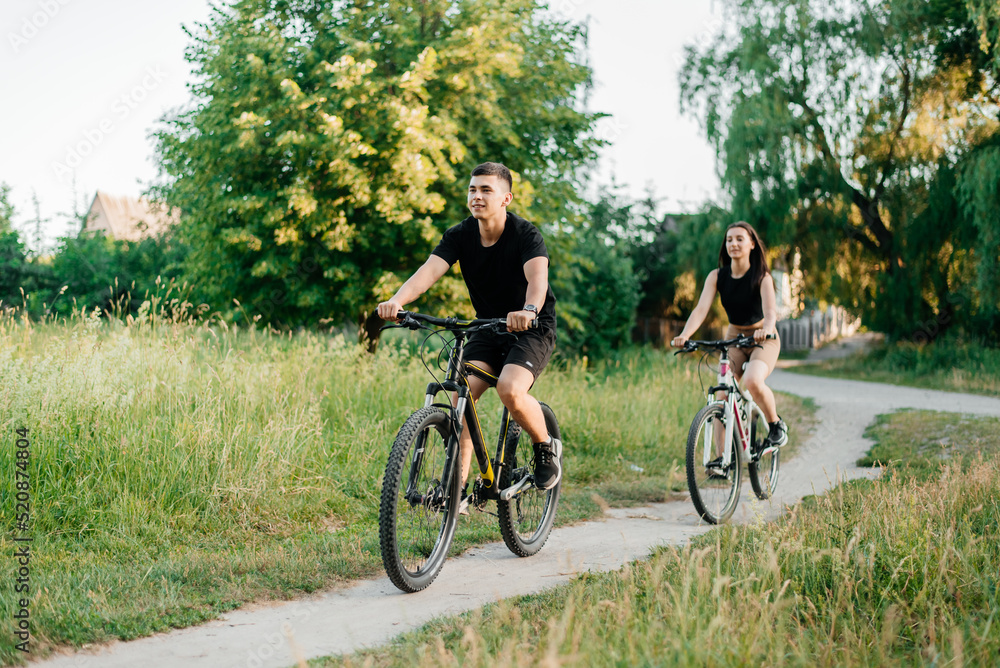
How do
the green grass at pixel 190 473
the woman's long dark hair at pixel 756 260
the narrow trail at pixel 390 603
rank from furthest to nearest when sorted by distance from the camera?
the woman's long dark hair at pixel 756 260 < the green grass at pixel 190 473 < the narrow trail at pixel 390 603

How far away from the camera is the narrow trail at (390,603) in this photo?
312 cm

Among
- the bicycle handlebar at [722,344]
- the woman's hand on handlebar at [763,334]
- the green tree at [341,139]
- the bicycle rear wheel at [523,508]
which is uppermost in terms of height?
the green tree at [341,139]

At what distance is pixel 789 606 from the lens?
11.0 ft

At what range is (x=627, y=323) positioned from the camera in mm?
22781

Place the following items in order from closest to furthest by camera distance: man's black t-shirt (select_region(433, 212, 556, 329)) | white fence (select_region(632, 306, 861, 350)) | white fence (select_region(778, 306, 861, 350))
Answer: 1. man's black t-shirt (select_region(433, 212, 556, 329))
2. white fence (select_region(632, 306, 861, 350))
3. white fence (select_region(778, 306, 861, 350))

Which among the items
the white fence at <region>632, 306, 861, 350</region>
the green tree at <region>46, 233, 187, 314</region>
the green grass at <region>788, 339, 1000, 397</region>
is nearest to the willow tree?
the green grass at <region>788, 339, 1000, 397</region>

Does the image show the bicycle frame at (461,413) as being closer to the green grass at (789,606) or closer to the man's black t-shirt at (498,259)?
the man's black t-shirt at (498,259)

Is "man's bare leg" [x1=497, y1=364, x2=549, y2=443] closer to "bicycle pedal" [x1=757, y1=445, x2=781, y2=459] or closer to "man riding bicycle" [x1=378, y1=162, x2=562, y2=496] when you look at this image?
"man riding bicycle" [x1=378, y1=162, x2=562, y2=496]

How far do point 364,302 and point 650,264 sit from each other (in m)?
18.9

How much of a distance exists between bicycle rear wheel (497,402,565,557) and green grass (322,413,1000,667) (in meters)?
0.73

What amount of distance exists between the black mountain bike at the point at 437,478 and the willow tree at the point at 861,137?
16.2 meters

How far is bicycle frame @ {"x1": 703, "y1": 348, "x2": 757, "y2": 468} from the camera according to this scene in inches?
228

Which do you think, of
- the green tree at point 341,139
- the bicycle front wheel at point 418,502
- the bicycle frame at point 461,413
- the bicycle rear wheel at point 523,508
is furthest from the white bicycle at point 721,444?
the green tree at point 341,139

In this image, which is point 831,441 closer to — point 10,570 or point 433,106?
point 433,106
